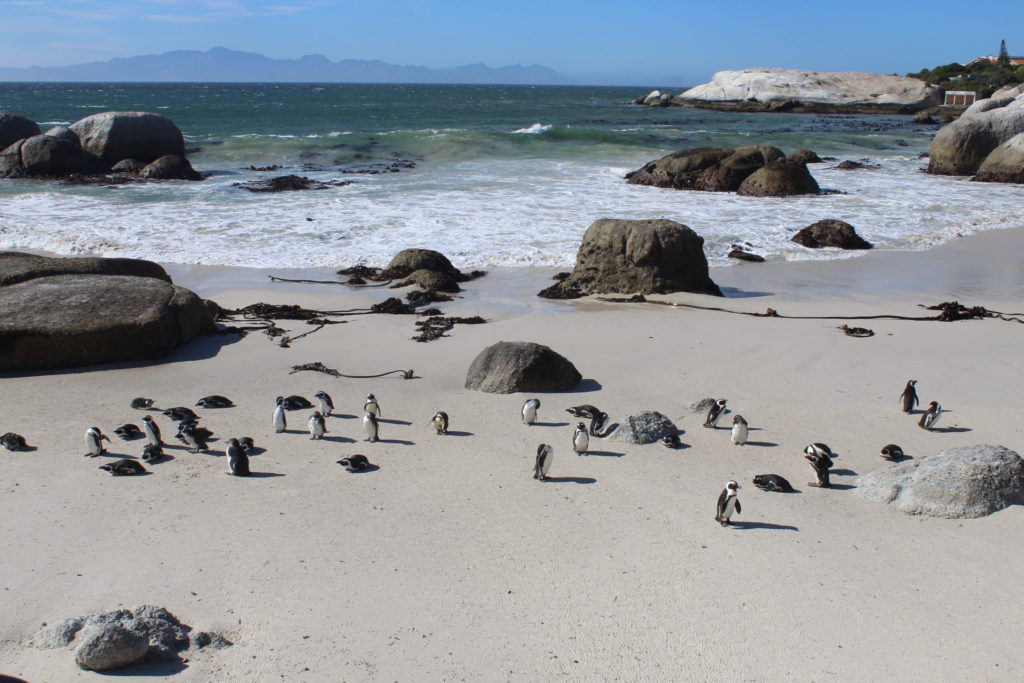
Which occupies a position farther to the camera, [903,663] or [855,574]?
[855,574]

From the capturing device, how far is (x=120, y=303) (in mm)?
8695

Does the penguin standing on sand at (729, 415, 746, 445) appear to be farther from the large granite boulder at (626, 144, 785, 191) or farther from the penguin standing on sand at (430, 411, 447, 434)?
the large granite boulder at (626, 144, 785, 191)

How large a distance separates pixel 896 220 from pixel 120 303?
1547 centimetres

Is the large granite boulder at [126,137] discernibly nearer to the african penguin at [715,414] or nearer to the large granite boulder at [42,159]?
the large granite boulder at [42,159]

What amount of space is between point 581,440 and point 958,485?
2.46 m

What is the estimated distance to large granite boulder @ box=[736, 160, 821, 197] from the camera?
21.6 meters

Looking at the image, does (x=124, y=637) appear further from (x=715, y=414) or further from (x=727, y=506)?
(x=715, y=414)

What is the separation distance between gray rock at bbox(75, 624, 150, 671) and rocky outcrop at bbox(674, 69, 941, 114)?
77.7 meters

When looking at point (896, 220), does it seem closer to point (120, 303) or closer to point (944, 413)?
point (944, 413)

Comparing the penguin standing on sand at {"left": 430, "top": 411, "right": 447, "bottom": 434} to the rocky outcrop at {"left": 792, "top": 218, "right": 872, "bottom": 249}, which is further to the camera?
the rocky outcrop at {"left": 792, "top": 218, "right": 872, "bottom": 249}

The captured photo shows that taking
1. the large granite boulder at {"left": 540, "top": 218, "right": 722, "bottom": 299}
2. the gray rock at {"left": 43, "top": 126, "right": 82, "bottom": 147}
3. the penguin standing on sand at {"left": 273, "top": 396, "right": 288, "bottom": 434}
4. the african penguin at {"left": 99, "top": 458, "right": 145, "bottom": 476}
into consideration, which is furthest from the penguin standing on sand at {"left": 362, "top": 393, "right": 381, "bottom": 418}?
the gray rock at {"left": 43, "top": 126, "right": 82, "bottom": 147}

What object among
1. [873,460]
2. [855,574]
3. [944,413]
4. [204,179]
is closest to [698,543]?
[855,574]

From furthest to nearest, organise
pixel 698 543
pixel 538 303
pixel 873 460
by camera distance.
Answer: pixel 538 303, pixel 873 460, pixel 698 543

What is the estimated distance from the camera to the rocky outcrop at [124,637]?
375 centimetres
